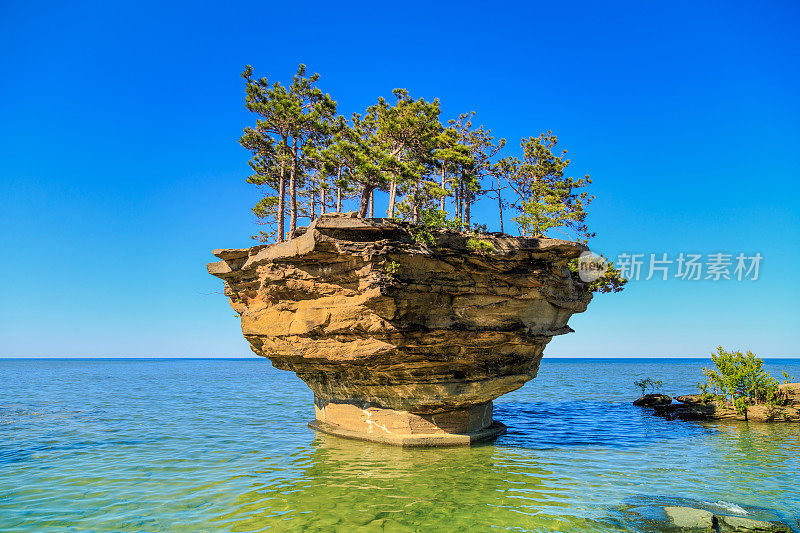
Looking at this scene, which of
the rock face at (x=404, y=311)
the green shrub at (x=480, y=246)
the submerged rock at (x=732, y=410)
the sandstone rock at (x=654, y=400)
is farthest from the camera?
the sandstone rock at (x=654, y=400)

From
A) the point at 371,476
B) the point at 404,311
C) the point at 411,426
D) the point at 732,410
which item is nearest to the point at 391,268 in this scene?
the point at 404,311

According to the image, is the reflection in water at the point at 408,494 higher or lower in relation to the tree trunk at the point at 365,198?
lower

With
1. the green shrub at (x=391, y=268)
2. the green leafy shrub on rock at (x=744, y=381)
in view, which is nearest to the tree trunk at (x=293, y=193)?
the green shrub at (x=391, y=268)

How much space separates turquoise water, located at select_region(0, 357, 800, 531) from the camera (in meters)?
11.5

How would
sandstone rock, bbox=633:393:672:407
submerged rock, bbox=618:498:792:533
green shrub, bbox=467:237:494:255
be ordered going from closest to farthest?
submerged rock, bbox=618:498:792:533
green shrub, bbox=467:237:494:255
sandstone rock, bbox=633:393:672:407

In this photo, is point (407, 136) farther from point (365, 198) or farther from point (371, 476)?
point (371, 476)

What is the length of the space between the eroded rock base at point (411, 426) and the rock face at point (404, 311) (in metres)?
0.06

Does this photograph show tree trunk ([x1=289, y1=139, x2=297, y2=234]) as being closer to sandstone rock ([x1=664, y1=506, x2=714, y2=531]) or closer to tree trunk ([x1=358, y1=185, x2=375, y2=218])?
tree trunk ([x1=358, y1=185, x2=375, y2=218])

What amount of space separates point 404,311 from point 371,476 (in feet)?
18.1

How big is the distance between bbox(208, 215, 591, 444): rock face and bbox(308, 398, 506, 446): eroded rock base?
60 mm

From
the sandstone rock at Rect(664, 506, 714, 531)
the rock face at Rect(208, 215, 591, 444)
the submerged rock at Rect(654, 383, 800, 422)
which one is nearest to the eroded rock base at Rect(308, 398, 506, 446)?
the rock face at Rect(208, 215, 591, 444)

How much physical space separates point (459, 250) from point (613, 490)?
28.7ft

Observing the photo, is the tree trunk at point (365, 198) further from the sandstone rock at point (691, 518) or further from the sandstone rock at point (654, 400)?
the sandstone rock at point (654, 400)

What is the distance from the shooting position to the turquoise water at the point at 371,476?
11539 millimetres
